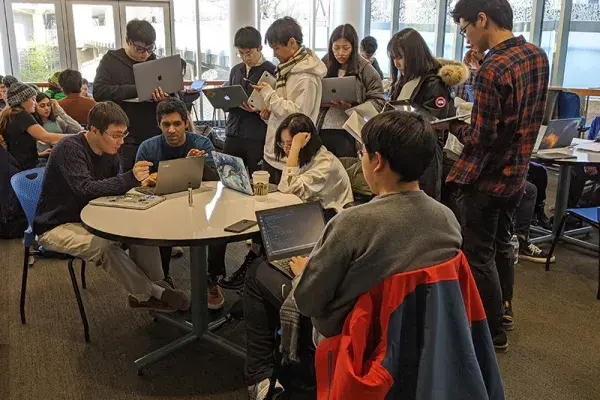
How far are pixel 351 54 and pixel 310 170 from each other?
94 cm

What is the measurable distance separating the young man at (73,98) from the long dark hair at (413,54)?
2.87m

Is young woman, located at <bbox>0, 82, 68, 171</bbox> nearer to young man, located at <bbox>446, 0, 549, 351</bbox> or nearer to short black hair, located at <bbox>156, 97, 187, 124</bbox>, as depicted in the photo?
short black hair, located at <bbox>156, 97, 187, 124</bbox>

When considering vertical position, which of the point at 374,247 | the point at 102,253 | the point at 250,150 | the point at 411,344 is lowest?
the point at 102,253

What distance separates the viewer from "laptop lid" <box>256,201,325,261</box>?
189cm

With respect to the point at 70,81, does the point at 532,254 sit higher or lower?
lower

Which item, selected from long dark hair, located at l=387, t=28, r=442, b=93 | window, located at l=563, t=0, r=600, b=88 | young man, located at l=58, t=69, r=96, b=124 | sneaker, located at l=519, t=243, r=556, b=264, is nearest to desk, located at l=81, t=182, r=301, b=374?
long dark hair, located at l=387, t=28, r=442, b=93

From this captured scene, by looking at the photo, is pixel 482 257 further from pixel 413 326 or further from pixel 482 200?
pixel 413 326

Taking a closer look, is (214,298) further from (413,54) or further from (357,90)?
(413,54)

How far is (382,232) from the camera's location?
4.21 feet

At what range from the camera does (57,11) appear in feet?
25.8

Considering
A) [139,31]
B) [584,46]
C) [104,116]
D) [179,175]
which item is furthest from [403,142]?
[584,46]

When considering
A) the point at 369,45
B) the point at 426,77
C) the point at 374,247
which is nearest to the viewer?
the point at 374,247

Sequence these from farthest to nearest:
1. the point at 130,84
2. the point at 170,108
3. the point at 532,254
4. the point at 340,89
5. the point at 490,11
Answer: the point at 532,254, the point at 130,84, the point at 340,89, the point at 170,108, the point at 490,11

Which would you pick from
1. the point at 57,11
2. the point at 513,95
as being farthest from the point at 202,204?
the point at 57,11
